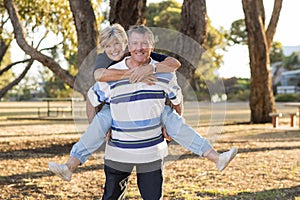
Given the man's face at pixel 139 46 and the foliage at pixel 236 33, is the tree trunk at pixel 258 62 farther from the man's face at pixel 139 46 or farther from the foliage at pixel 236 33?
the foliage at pixel 236 33

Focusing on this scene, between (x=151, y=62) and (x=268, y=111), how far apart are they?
16491 mm

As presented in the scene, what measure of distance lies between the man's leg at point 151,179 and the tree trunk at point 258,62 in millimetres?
15709

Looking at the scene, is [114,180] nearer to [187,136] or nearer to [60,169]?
[60,169]

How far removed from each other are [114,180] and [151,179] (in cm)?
28

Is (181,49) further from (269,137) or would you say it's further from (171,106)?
(269,137)

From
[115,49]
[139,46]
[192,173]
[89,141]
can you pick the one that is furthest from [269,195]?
[139,46]

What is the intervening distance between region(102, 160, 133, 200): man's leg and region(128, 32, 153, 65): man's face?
78 cm

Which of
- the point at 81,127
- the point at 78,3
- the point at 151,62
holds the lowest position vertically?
the point at 81,127

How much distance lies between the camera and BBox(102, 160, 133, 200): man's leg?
385cm

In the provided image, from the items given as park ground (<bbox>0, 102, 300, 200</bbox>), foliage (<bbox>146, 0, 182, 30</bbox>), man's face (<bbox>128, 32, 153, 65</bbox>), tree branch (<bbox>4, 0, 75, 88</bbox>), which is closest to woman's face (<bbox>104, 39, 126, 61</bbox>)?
man's face (<bbox>128, 32, 153, 65</bbox>)

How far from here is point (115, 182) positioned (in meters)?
3.91

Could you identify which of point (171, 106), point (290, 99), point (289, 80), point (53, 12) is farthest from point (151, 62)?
point (289, 80)

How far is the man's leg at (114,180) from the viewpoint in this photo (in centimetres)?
385

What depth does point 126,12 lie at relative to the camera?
10008 mm
